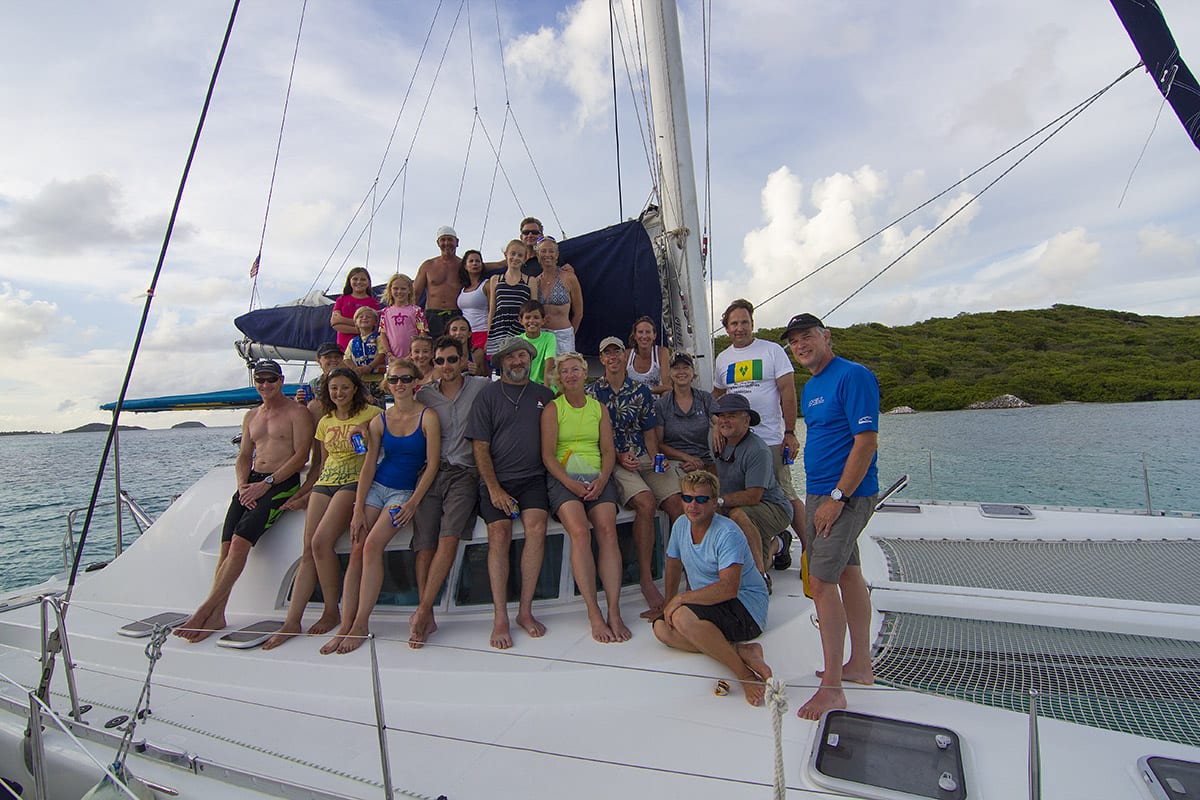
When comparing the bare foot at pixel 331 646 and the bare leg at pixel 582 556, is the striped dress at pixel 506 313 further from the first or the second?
the bare foot at pixel 331 646

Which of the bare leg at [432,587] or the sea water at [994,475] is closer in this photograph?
the bare leg at [432,587]

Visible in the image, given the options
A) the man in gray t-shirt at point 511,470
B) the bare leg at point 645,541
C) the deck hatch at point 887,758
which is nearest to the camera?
the deck hatch at point 887,758

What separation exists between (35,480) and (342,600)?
1576 inches

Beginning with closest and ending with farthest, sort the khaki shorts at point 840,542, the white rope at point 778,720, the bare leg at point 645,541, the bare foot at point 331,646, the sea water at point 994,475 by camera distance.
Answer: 1. the white rope at point 778,720
2. the khaki shorts at point 840,542
3. the bare foot at point 331,646
4. the bare leg at point 645,541
5. the sea water at point 994,475

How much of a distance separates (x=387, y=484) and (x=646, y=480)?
166 centimetres

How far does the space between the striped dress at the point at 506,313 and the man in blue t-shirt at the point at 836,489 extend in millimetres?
2607

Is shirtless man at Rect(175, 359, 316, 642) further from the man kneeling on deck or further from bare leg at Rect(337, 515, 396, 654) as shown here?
the man kneeling on deck

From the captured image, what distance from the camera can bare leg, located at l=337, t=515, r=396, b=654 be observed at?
141 inches

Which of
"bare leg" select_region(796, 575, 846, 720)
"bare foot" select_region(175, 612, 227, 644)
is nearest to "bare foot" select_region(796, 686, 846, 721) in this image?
"bare leg" select_region(796, 575, 846, 720)

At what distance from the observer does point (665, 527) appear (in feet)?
13.5

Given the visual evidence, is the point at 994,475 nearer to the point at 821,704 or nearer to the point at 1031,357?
the point at 821,704

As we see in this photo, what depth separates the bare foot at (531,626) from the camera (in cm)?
346

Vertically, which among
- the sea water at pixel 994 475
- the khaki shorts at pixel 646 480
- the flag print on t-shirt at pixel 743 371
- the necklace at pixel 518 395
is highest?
the flag print on t-shirt at pixel 743 371

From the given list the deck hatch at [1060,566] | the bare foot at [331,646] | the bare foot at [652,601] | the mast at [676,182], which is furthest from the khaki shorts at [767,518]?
the bare foot at [331,646]
